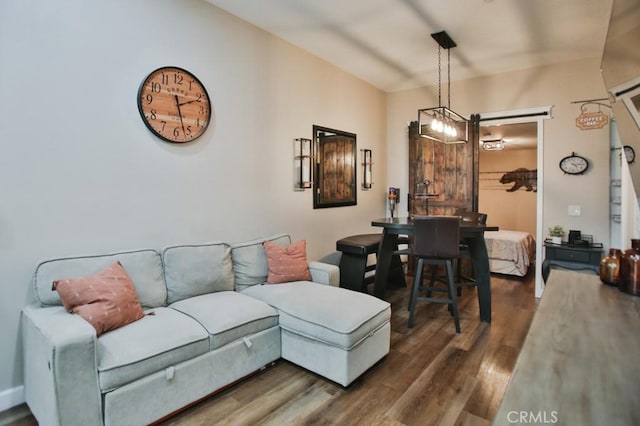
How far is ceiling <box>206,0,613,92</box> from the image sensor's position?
3205 mm

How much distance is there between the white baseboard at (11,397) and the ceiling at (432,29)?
3313 millimetres

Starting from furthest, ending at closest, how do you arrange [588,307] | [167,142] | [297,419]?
[167,142], [297,419], [588,307]

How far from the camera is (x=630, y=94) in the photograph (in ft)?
3.74

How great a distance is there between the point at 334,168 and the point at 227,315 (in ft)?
9.26

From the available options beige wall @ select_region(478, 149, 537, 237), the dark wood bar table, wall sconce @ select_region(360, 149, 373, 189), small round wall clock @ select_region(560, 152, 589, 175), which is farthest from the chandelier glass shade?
beige wall @ select_region(478, 149, 537, 237)

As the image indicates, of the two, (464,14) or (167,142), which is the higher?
(464,14)

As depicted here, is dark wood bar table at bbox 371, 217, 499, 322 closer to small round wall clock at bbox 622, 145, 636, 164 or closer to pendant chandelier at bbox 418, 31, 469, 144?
pendant chandelier at bbox 418, 31, 469, 144

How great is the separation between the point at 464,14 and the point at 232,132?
2493 millimetres

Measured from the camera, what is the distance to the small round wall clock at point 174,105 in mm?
2781

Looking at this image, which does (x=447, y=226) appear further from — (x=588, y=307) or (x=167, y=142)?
(x=167, y=142)

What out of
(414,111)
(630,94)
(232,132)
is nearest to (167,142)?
(232,132)

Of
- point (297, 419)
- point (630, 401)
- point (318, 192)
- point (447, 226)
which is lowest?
point (297, 419)

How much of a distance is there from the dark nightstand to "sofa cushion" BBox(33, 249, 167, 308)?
3.99 meters

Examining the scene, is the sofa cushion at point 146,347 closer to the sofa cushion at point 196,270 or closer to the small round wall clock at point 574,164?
the sofa cushion at point 196,270
